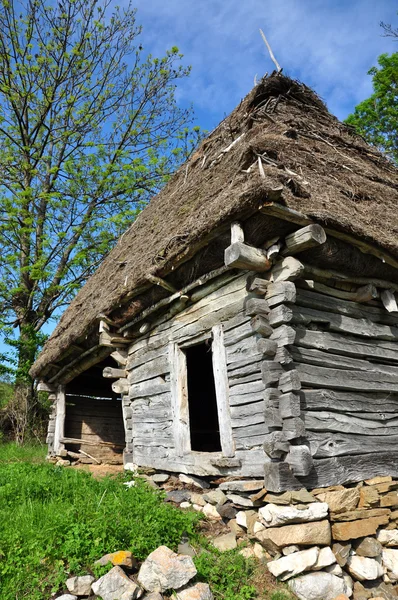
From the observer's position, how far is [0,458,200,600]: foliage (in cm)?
347

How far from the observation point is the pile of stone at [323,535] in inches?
149

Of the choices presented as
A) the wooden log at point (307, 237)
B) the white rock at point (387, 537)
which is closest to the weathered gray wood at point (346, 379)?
the wooden log at point (307, 237)

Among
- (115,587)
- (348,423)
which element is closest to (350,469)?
(348,423)

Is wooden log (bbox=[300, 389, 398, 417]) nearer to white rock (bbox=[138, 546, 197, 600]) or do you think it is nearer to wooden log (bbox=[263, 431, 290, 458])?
wooden log (bbox=[263, 431, 290, 458])

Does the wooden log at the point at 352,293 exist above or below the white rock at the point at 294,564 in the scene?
above

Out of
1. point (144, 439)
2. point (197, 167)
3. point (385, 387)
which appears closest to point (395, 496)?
point (385, 387)

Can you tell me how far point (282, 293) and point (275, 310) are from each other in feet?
0.60

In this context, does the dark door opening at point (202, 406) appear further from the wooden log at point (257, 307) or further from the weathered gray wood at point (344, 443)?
the wooden log at point (257, 307)

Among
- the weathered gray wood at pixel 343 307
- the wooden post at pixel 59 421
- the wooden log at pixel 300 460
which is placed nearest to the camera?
the wooden log at pixel 300 460

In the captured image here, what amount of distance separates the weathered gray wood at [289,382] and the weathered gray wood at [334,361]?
0.76 ft

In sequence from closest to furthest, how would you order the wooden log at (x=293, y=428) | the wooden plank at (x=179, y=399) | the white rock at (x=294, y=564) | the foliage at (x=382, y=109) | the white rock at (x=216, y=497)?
1. the white rock at (x=294, y=564)
2. the wooden log at (x=293, y=428)
3. the white rock at (x=216, y=497)
4. the wooden plank at (x=179, y=399)
5. the foliage at (x=382, y=109)

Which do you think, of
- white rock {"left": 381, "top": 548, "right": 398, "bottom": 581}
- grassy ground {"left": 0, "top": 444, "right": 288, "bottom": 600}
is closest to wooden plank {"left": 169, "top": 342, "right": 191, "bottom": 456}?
grassy ground {"left": 0, "top": 444, "right": 288, "bottom": 600}

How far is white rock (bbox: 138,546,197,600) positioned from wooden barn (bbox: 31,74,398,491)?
3.49ft

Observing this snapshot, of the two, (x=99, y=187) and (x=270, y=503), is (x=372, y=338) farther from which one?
(x=99, y=187)
